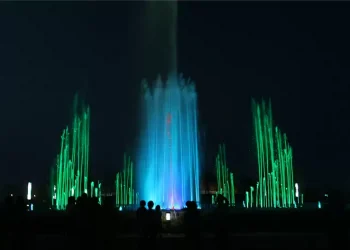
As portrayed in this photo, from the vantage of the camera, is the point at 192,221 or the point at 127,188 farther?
the point at 127,188

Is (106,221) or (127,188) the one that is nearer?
(106,221)

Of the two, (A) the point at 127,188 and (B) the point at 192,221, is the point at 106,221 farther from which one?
(A) the point at 127,188

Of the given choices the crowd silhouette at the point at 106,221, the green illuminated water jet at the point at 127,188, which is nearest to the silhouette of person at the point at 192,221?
the crowd silhouette at the point at 106,221

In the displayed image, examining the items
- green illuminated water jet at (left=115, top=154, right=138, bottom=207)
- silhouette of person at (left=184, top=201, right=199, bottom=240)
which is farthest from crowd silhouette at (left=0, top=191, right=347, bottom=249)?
green illuminated water jet at (left=115, top=154, right=138, bottom=207)

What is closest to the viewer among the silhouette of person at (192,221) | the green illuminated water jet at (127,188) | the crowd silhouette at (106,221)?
the crowd silhouette at (106,221)

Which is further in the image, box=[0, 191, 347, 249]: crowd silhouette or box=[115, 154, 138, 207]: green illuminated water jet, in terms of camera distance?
box=[115, 154, 138, 207]: green illuminated water jet

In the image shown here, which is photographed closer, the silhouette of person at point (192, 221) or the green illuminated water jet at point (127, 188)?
the silhouette of person at point (192, 221)

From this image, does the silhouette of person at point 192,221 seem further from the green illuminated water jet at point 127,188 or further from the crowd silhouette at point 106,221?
the green illuminated water jet at point 127,188

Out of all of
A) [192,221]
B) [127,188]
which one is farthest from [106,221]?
[127,188]

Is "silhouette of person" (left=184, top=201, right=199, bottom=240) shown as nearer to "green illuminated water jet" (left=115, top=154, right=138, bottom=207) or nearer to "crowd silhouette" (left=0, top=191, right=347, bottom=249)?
"crowd silhouette" (left=0, top=191, right=347, bottom=249)

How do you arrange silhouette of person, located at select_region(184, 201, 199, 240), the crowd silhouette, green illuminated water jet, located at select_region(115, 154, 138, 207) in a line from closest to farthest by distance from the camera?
the crowd silhouette, silhouette of person, located at select_region(184, 201, 199, 240), green illuminated water jet, located at select_region(115, 154, 138, 207)

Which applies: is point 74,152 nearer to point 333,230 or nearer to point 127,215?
point 127,215

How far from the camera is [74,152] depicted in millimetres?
28766

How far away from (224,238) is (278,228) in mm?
4699
